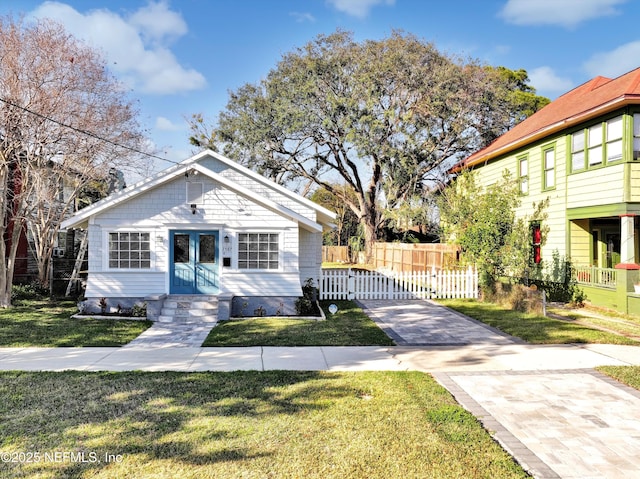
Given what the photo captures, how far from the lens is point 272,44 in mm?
28750

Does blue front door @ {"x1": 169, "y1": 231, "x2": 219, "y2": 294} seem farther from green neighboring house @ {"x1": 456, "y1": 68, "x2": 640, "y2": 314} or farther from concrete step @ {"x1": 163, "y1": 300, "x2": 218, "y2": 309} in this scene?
green neighboring house @ {"x1": 456, "y1": 68, "x2": 640, "y2": 314}

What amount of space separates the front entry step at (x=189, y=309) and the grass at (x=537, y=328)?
24.0 feet

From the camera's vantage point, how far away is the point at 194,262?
1289 cm

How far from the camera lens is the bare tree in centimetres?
1273

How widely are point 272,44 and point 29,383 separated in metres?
26.9

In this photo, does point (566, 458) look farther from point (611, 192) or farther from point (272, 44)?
point (272, 44)

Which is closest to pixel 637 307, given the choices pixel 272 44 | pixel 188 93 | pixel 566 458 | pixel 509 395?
pixel 509 395

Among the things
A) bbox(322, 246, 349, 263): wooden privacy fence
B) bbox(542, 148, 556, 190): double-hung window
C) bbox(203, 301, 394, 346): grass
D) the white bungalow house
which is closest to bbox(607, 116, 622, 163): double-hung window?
bbox(542, 148, 556, 190): double-hung window

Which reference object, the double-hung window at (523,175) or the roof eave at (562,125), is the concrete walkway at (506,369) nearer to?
the roof eave at (562,125)

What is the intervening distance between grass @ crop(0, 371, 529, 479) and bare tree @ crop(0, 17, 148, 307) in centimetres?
885

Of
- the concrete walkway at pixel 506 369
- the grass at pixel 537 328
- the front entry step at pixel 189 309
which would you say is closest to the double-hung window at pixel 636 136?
the grass at pixel 537 328

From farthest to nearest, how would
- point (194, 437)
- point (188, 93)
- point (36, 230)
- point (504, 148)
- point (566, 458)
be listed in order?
1. point (188, 93)
2. point (504, 148)
3. point (36, 230)
4. point (194, 437)
5. point (566, 458)

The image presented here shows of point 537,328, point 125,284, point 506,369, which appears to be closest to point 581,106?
point 537,328

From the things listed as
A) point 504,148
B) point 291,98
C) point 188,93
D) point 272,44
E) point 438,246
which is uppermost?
point 272,44
